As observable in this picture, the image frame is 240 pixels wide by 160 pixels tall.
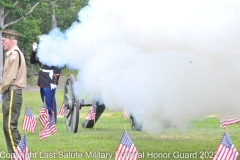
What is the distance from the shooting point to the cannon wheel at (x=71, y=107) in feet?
41.6

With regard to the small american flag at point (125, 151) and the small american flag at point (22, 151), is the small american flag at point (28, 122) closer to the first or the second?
the small american flag at point (22, 151)

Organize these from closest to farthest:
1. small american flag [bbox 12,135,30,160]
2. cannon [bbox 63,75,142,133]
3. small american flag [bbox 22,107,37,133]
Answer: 1. small american flag [bbox 12,135,30,160]
2. small american flag [bbox 22,107,37,133]
3. cannon [bbox 63,75,142,133]

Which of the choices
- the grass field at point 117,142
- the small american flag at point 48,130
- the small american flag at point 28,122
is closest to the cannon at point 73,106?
the grass field at point 117,142

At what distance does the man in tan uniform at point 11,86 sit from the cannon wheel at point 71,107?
3.24m

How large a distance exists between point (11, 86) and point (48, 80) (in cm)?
516

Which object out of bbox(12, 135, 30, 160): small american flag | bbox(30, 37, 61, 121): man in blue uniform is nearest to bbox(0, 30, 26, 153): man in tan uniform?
bbox(12, 135, 30, 160): small american flag

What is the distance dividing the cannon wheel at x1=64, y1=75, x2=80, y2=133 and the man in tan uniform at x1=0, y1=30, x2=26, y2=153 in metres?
3.24

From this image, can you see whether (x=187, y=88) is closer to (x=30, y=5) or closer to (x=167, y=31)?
(x=167, y=31)

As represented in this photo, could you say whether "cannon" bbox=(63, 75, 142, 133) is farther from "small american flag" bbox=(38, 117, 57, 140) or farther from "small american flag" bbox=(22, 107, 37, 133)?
"small american flag" bbox=(38, 117, 57, 140)

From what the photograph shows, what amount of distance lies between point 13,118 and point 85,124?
15.5ft

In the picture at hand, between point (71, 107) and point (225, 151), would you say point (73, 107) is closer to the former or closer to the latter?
point (71, 107)

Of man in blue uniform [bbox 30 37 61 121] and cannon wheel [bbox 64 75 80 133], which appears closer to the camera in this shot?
cannon wheel [bbox 64 75 80 133]

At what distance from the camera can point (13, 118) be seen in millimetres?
9391

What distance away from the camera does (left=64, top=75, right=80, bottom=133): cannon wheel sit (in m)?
12.7
